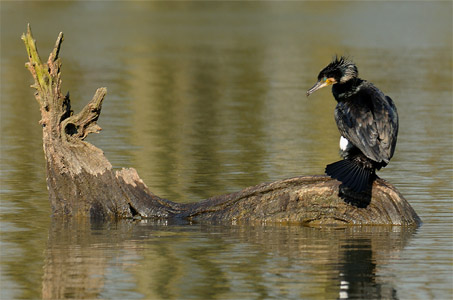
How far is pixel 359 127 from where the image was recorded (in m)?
10.6

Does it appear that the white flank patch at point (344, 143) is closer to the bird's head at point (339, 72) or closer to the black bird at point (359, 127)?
the black bird at point (359, 127)

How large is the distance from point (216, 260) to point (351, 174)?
1.73 metres

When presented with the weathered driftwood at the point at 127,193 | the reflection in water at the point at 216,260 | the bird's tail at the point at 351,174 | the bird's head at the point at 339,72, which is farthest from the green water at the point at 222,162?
the bird's head at the point at 339,72

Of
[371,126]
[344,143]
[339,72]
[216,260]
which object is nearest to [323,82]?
[339,72]

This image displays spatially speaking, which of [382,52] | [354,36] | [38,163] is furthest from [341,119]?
[354,36]

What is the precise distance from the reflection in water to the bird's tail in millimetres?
522

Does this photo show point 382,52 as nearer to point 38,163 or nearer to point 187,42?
point 187,42

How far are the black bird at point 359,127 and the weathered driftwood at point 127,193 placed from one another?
35cm

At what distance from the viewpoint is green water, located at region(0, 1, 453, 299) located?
354 inches

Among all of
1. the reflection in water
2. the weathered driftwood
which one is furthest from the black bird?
the reflection in water

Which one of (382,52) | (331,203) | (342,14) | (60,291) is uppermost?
(342,14)

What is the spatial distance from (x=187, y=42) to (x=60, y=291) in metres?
36.8

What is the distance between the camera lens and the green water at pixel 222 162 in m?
8.99

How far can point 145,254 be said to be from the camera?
32.6ft
